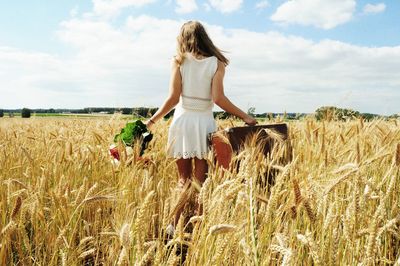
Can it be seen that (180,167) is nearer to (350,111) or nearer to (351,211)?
(351,211)

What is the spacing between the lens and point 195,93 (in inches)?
119

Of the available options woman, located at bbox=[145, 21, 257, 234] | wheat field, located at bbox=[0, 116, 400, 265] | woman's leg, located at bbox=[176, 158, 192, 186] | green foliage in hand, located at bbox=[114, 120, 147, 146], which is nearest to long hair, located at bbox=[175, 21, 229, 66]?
woman, located at bbox=[145, 21, 257, 234]

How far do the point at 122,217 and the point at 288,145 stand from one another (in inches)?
53.3

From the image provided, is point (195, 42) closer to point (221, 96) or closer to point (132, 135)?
point (221, 96)

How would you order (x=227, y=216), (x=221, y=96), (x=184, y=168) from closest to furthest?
(x=227, y=216) → (x=221, y=96) → (x=184, y=168)

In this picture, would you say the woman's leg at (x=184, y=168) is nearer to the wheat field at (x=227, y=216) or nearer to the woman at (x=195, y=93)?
the woman at (x=195, y=93)

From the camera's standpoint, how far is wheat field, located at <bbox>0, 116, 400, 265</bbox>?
1267mm

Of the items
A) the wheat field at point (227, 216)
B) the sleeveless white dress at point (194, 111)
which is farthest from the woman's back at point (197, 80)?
the wheat field at point (227, 216)

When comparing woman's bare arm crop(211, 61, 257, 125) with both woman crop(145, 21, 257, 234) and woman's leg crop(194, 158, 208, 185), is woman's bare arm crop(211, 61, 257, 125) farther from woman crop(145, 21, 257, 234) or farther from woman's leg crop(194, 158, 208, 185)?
woman's leg crop(194, 158, 208, 185)

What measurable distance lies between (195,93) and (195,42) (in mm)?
345

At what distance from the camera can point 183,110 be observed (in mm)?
3051

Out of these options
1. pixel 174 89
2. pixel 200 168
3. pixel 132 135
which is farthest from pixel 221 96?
pixel 132 135

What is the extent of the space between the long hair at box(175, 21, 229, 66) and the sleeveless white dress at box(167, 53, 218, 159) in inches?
1.8

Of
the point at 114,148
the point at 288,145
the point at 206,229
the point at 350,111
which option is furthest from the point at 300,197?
the point at 350,111
